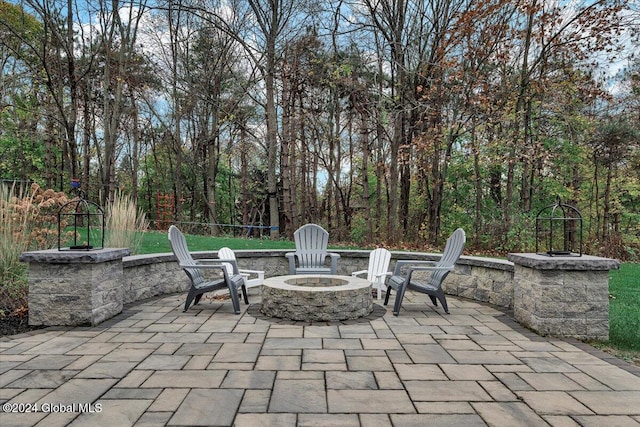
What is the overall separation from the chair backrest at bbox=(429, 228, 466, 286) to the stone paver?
0.54 meters

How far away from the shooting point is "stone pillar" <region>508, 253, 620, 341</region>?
331 cm

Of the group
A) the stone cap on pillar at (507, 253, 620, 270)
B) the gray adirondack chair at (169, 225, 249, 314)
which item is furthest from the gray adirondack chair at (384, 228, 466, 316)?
the gray adirondack chair at (169, 225, 249, 314)

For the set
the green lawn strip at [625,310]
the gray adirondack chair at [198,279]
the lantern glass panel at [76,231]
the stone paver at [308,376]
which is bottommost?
the stone paver at [308,376]

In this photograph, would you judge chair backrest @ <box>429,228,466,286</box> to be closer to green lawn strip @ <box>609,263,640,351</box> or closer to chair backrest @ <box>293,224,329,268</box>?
green lawn strip @ <box>609,263,640,351</box>

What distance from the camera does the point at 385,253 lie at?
506 cm

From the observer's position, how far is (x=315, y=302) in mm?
3783

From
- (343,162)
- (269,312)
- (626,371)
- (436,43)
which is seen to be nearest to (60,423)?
(269,312)

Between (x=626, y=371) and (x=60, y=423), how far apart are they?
3.28 metres

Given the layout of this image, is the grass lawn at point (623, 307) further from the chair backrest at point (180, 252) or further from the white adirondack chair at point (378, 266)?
the white adirondack chair at point (378, 266)

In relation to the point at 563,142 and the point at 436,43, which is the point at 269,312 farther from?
the point at 563,142

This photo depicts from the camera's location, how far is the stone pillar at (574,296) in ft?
10.9

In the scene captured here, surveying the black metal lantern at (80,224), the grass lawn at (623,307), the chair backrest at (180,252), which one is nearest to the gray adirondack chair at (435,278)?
the grass lawn at (623,307)

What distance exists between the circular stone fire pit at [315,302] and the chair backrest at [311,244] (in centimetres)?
158

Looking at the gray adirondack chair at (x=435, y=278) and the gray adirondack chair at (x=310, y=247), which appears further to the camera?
the gray adirondack chair at (x=310, y=247)
